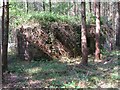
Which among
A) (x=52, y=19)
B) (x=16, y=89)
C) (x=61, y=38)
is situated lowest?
(x=16, y=89)

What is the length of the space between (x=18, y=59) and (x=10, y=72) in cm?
367

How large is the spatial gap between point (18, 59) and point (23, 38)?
1.24 metres

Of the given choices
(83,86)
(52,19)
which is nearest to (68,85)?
(83,86)

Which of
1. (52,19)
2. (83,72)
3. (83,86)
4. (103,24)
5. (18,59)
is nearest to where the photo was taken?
(83,86)

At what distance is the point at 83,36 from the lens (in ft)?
36.3

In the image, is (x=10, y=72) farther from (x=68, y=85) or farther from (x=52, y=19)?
(x=52, y=19)

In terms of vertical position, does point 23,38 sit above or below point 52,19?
below

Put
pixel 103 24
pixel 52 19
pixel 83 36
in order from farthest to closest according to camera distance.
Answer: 1. pixel 103 24
2. pixel 52 19
3. pixel 83 36

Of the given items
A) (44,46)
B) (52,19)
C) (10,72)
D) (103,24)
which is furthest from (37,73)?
(103,24)

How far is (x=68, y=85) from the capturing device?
27.1ft

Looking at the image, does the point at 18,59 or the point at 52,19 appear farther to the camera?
the point at 52,19

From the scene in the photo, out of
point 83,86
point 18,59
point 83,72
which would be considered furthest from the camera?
point 18,59

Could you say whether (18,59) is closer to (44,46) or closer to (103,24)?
(44,46)

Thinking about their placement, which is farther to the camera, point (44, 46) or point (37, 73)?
point (44, 46)
